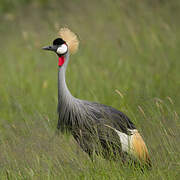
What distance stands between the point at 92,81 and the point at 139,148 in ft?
6.29

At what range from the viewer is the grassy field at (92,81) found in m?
2.94

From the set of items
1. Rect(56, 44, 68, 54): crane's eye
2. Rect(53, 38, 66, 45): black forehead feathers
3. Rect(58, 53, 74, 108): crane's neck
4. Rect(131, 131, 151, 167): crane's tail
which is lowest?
Rect(131, 131, 151, 167): crane's tail

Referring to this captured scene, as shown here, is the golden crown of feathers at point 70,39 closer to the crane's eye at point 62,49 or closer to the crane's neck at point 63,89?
the crane's eye at point 62,49

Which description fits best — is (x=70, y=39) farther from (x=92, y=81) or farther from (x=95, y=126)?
(x=92, y=81)

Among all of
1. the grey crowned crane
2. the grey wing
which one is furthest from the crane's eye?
the grey wing

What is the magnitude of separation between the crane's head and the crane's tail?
0.75 meters

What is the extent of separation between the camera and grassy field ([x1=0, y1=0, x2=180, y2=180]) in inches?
116

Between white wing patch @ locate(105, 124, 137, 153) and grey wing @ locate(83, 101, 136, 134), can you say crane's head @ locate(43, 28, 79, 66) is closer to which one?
grey wing @ locate(83, 101, 136, 134)

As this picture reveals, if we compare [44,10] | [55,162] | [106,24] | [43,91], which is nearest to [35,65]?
[43,91]

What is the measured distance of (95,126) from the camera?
3.23 m

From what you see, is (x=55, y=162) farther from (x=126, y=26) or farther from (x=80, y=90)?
(x=126, y=26)

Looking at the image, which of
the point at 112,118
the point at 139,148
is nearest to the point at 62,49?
the point at 112,118

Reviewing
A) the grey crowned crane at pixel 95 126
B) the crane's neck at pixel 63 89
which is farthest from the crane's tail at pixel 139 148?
the crane's neck at pixel 63 89

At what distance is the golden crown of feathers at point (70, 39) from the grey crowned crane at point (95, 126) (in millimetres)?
26
